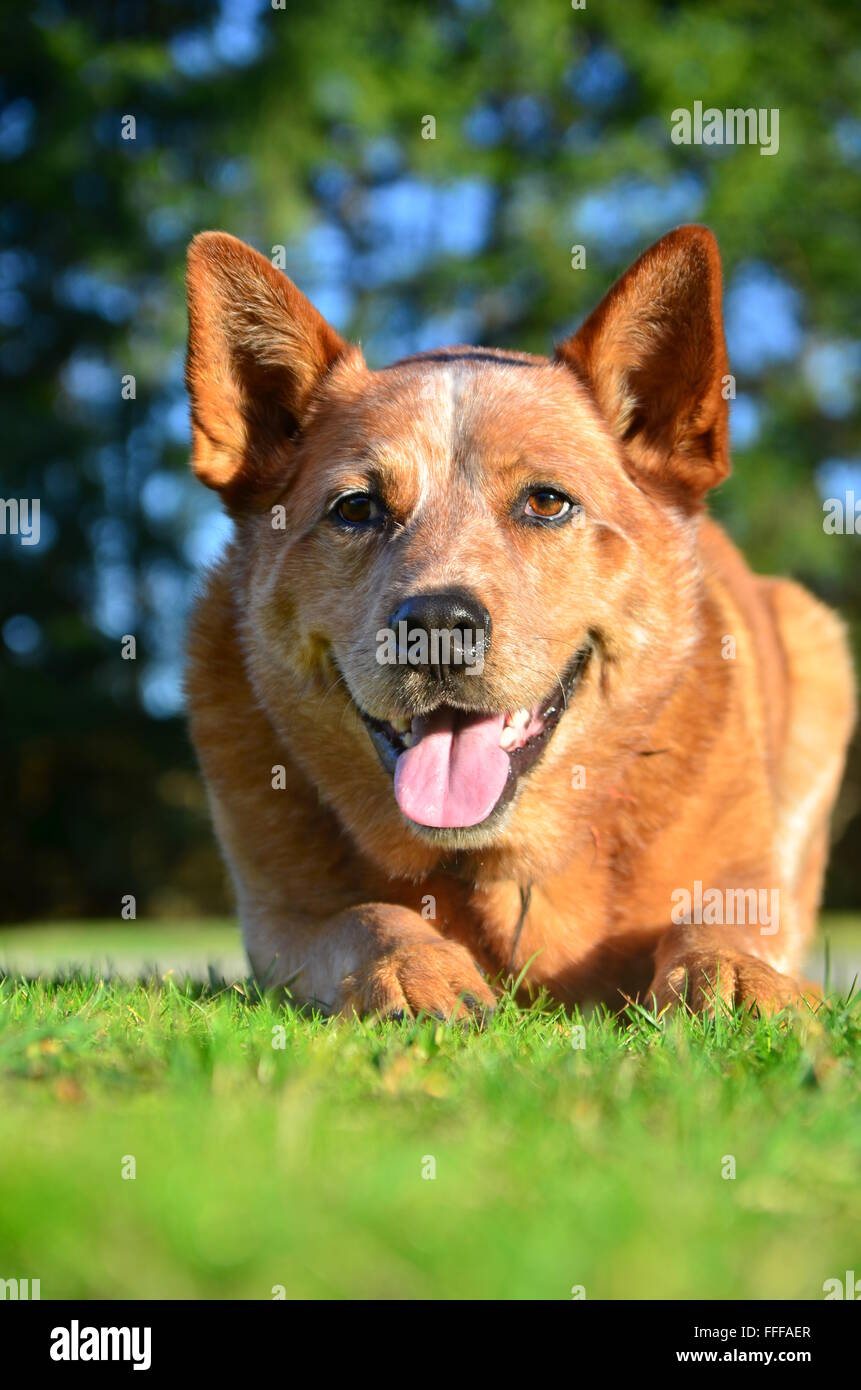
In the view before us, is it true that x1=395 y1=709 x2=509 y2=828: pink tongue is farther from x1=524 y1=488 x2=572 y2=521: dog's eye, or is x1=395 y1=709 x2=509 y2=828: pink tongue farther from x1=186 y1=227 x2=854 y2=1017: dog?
x1=524 y1=488 x2=572 y2=521: dog's eye

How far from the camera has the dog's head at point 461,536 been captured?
3514 mm

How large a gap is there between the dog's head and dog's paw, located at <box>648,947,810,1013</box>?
0.59 metres

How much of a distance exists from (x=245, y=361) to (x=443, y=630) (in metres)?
1.43

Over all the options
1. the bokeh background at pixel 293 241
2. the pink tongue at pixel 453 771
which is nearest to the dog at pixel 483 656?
the pink tongue at pixel 453 771

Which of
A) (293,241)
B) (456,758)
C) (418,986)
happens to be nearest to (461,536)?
(456,758)

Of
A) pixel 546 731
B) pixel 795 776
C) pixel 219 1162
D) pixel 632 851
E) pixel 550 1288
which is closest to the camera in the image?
pixel 550 1288

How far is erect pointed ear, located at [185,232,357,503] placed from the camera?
405cm

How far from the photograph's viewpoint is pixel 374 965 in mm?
3166

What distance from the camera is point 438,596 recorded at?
131 inches

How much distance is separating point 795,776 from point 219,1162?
4148mm

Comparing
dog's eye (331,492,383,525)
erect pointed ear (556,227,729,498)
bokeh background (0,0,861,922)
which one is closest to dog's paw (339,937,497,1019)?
dog's eye (331,492,383,525)

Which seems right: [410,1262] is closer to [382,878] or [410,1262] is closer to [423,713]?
[423,713]

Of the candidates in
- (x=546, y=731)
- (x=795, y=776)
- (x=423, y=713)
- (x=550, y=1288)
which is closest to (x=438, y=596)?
(x=423, y=713)

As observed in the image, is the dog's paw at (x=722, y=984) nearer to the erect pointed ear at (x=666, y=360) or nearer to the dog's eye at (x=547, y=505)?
the dog's eye at (x=547, y=505)
